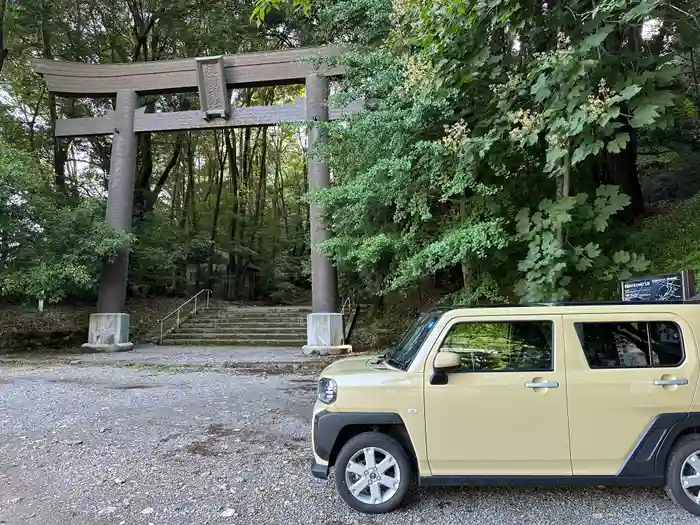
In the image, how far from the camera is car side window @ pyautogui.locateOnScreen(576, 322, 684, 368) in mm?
3156

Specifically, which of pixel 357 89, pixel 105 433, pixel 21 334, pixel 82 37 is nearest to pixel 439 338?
pixel 105 433

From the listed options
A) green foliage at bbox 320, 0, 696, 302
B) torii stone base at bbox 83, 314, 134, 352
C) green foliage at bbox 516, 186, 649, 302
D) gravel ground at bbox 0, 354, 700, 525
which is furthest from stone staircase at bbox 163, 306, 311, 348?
green foliage at bbox 516, 186, 649, 302

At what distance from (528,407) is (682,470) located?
3.55ft

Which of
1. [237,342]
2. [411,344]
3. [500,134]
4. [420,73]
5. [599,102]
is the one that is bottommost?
[237,342]

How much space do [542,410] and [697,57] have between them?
499 inches

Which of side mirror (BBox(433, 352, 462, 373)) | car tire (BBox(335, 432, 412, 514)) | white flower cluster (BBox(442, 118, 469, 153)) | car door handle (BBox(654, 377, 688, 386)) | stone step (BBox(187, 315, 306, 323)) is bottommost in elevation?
car tire (BBox(335, 432, 412, 514))

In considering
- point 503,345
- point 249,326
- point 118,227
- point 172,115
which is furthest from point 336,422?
point 172,115

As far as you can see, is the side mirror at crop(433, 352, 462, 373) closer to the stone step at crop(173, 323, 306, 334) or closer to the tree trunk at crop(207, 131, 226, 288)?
the stone step at crop(173, 323, 306, 334)

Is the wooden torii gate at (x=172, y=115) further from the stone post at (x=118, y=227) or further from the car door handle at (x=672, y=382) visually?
Answer: the car door handle at (x=672, y=382)

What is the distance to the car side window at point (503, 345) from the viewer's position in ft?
10.5

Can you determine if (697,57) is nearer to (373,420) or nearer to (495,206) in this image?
(495,206)

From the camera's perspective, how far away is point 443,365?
309cm

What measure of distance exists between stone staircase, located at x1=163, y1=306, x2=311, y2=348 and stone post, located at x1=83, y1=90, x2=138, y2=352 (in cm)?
173

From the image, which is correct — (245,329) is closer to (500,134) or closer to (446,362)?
(500,134)
